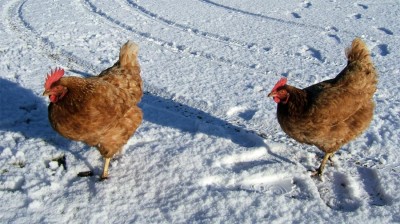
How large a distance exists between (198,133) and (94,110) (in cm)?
181

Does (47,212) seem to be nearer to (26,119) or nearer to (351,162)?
(26,119)

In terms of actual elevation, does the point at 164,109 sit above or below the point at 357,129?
below

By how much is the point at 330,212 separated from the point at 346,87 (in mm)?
1534

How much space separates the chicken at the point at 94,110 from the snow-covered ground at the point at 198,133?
1.58ft

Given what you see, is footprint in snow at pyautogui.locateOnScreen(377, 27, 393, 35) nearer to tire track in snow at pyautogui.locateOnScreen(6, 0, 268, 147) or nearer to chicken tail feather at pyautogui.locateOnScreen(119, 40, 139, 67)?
tire track in snow at pyautogui.locateOnScreen(6, 0, 268, 147)

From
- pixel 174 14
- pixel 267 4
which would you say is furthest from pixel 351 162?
pixel 267 4

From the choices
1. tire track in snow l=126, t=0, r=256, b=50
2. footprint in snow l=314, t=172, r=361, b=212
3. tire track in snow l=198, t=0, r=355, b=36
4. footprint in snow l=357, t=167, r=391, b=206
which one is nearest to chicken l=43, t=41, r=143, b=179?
footprint in snow l=314, t=172, r=361, b=212

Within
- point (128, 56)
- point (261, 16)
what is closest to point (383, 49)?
point (261, 16)

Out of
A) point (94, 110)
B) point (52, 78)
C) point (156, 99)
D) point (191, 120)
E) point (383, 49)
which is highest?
point (52, 78)

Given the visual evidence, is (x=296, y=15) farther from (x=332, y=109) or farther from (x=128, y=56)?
(x=128, y=56)

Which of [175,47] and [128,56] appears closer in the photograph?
[128,56]

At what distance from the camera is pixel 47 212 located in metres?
3.45

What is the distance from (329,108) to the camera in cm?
405

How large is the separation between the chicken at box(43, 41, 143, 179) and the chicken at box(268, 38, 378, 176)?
1688 mm
